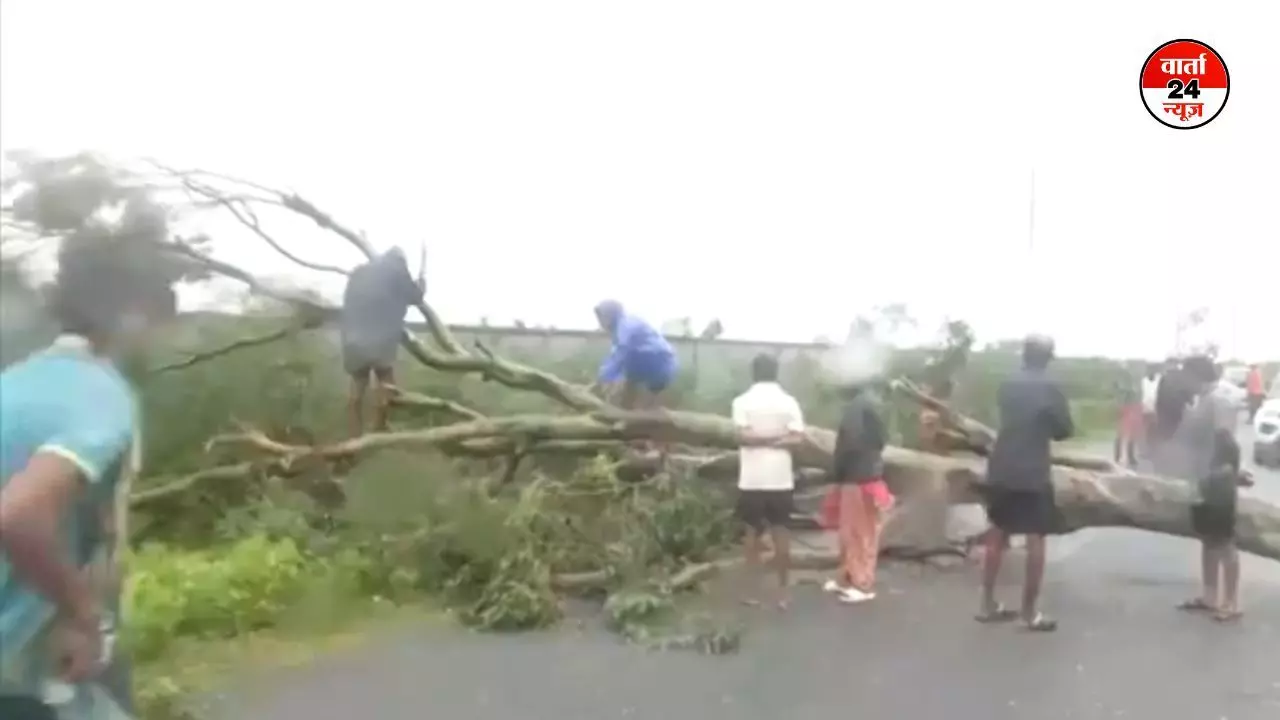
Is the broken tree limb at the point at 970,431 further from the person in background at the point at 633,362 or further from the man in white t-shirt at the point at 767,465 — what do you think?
the person in background at the point at 633,362

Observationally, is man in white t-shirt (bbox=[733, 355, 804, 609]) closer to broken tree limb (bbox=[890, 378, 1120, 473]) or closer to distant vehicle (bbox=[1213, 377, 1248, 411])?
broken tree limb (bbox=[890, 378, 1120, 473])

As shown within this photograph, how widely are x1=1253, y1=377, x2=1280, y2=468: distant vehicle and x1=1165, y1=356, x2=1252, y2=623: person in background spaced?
55mm

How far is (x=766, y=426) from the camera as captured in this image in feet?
13.2

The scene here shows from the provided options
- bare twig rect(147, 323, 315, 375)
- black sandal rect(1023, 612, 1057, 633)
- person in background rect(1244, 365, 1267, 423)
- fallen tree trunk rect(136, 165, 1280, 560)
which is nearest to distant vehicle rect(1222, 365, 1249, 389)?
person in background rect(1244, 365, 1267, 423)

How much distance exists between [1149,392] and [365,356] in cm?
218

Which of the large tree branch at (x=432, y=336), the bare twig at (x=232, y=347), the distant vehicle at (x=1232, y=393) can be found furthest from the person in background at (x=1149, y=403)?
the bare twig at (x=232, y=347)

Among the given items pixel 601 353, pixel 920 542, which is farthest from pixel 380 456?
pixel 920 542

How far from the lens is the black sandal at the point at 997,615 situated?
379 cm

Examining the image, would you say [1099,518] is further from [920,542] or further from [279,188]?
[279,188]

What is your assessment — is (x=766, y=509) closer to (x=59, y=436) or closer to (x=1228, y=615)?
(x=1228, y=615)

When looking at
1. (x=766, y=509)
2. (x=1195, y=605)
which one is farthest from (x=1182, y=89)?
(x=766, y=509)

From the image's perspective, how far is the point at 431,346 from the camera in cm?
388

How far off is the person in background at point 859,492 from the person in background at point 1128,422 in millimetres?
715

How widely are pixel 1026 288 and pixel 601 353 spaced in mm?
1303
